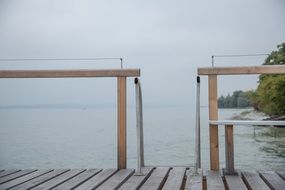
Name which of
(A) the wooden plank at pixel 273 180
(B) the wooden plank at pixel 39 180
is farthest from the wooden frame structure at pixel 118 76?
(A) the wooden plank at pixel 273 180

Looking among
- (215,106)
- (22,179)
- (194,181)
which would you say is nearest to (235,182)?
(194,181)

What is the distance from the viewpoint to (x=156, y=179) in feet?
9.02

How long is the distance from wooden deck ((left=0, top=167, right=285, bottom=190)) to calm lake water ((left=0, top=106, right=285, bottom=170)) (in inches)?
10.6

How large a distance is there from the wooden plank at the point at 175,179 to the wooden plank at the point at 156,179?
0.04 meters

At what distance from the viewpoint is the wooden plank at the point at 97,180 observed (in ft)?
8.30

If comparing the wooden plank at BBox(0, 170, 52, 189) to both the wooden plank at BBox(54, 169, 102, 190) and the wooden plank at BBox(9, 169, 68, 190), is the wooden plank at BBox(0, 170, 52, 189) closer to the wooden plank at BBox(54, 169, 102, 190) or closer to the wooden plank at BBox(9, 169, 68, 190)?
the wooden plank at BBox(9, 169, 68, 190)

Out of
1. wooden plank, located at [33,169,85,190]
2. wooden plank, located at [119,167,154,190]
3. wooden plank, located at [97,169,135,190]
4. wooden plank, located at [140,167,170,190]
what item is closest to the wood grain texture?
wooden plank, located at [33,169,85,190]

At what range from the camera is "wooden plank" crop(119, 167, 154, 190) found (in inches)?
98.3

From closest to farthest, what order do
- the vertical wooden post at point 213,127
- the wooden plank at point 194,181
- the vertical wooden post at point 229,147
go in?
the wooden plank at point 194,181
the vertical wooden post at point 229,147
the vertical wooden post at point 213,127

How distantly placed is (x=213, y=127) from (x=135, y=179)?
81 cm

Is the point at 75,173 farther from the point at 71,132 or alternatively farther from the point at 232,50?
the point at 71,132

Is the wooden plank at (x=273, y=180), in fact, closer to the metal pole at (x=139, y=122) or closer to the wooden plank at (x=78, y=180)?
the metal pole at (x=139, y=122)

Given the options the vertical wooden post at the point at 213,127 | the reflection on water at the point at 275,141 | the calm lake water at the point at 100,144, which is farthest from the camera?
the reflection on water at the point at 275,141

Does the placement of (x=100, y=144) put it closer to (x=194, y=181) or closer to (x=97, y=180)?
(x=97, y=180)
